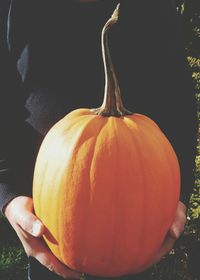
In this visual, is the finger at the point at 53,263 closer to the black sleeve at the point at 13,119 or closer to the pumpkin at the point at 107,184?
the pumpkin at the point at 107,184

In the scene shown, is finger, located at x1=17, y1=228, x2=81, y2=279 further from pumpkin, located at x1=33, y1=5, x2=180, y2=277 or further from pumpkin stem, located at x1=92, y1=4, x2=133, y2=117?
pumpkin stem, located at x1=92, y1=4, x2=133, y2=117

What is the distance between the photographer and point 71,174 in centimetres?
95

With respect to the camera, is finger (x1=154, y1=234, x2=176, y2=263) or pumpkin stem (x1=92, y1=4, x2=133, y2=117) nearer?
pumpkin stem (x1=92, y1=4, x2=133, y2=117)

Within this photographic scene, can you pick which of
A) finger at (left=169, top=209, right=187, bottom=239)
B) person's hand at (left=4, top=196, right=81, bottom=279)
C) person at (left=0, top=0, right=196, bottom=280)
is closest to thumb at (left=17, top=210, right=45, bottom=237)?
person's hand at (left=4, top=196, right=81, bottom=279)

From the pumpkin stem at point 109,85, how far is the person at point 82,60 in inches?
16.0

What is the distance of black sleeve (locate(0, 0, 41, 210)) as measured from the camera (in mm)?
1428

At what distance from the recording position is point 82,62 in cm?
140

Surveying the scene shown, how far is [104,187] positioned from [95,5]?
72 cm

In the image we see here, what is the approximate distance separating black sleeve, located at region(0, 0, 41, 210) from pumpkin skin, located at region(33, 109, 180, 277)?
0.46 metres

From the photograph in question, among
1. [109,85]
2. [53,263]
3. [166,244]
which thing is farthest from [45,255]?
[109,85]

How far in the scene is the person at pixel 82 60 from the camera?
140 centimetres

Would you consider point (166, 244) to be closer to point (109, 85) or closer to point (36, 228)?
point (36, 228)

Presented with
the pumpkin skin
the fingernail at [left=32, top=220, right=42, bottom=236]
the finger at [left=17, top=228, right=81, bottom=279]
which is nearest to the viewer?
the pumpkin skin

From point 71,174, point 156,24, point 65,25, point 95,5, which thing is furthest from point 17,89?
point 71,174
